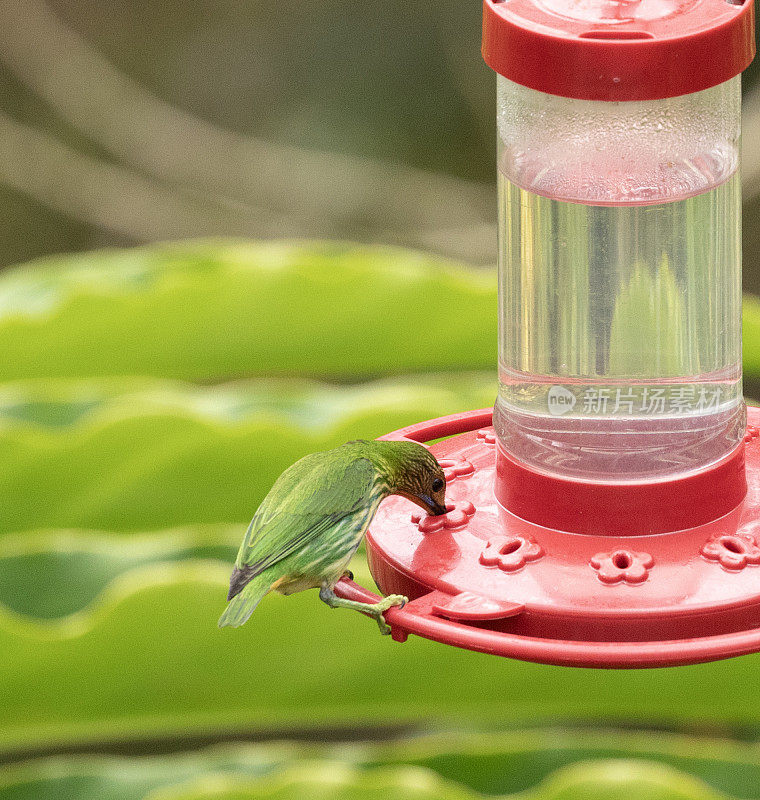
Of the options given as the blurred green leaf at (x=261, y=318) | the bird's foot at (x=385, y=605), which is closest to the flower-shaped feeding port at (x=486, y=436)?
the bird's foot at (x=385, y=605)

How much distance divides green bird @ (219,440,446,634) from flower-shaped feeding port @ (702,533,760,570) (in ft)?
1.06

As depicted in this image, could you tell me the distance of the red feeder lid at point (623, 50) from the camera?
1351mm

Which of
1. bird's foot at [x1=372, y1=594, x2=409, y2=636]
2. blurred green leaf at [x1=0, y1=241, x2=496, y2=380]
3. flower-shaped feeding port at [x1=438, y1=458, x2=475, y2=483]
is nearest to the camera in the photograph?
bird's foot at [x1=372, y1=594, x2=409, y2=636]

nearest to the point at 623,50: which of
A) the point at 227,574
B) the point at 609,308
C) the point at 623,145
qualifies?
the point at 623,145

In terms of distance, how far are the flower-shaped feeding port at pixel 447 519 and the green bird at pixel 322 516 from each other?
3 centimetres

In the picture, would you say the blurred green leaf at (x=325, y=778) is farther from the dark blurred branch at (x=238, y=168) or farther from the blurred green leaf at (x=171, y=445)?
the dark blurred branch at (x=238, y=168)

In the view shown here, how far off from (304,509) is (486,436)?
0.45 m

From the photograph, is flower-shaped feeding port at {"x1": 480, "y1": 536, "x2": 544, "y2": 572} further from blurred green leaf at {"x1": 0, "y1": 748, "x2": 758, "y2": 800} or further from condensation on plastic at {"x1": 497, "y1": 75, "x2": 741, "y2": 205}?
blurred green leaf at {"x1": 0, "y1": 748, "x2": 758, "y2": 800}

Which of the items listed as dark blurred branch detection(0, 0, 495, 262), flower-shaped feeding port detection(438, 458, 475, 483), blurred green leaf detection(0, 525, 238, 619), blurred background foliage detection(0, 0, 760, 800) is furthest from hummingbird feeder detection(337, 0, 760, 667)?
dark blurred branch detection(0, 0, 495, 262)

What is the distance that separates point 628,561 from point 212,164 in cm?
520

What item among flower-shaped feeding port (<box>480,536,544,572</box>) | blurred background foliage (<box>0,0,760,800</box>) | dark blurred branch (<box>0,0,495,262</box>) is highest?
flower-shaped feeding port (<box>480,536,544,572</box>)

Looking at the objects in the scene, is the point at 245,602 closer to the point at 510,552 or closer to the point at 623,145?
the point at 510,552

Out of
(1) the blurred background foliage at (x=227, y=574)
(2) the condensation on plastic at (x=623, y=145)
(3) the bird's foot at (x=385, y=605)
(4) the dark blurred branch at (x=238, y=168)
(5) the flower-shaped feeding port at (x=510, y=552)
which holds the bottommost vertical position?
(4) the dark blurred branch at (x=238, y=168)

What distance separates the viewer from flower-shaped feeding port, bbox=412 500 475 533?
1.66 m
